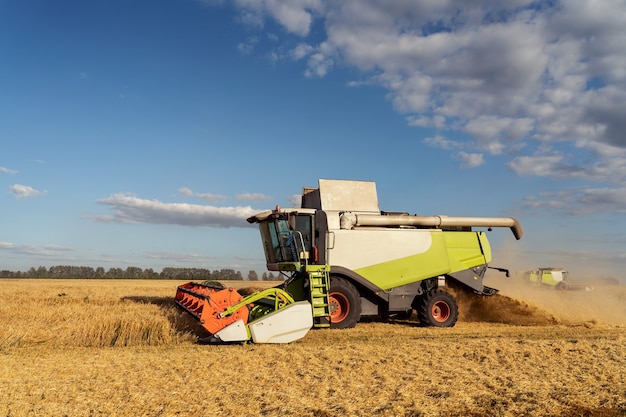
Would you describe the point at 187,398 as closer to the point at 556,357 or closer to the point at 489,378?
the point at 489,378

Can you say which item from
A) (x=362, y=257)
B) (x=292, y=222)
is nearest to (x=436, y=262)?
(x=362, y=257)

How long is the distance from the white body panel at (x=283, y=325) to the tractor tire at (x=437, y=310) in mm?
3631

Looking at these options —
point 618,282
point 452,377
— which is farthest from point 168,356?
point 618,282

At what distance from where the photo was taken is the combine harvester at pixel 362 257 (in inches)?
386

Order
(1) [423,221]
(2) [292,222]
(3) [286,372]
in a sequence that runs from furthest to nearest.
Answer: (1) [423,221]
(2) [292,222]
(3) [286,372]

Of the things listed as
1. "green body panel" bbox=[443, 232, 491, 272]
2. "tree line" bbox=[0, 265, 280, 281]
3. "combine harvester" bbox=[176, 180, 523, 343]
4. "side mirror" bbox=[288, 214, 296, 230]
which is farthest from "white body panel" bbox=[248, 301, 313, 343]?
"tree line" bbox=[0, 265, 280, 281]

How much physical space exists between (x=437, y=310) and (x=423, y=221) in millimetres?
1988

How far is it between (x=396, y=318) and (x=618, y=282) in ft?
77.1

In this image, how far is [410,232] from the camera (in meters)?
10.8

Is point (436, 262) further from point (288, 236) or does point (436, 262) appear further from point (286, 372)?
point (286, 372)

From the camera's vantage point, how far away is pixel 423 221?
11.1m

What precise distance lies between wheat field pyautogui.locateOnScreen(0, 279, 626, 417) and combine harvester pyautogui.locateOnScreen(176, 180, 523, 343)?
2.97 feet

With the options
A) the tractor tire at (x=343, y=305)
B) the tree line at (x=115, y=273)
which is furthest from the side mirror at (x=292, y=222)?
the tree line at (x=115, y=273)

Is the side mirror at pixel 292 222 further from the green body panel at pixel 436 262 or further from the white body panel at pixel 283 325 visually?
the white body panel at pixel 283 325
